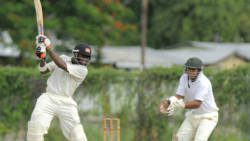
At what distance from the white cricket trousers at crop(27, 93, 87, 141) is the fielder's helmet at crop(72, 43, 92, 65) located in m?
0.59

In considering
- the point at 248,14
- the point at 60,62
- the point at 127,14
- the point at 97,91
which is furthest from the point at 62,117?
the point at 248,14

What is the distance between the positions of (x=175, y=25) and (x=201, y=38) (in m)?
1.76

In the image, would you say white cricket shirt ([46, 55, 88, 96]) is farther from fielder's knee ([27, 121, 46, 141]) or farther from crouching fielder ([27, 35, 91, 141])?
fielder's knee ([27, 121, 46, 141])

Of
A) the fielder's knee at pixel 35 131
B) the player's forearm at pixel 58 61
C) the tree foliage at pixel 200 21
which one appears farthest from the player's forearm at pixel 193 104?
the tree foliage at pixel 200 21

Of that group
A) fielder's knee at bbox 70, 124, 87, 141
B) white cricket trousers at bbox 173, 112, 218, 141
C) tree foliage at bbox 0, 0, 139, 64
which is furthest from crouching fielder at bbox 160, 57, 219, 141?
tree foliage at bbox 0, 0, 139, 64

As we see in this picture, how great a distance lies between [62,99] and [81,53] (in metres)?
0.75

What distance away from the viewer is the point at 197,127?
12.1m

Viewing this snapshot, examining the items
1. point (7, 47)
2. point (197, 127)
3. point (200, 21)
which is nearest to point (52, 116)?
point (197, 127)

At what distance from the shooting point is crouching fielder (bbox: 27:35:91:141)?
37.9 ft

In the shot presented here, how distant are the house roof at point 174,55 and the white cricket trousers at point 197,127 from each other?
70.0 feet

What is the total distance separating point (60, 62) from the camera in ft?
37.1

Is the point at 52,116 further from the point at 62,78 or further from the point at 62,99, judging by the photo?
the point at 62,78

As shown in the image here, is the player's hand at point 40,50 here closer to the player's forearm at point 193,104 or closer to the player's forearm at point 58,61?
the player's forearm at point 58,61

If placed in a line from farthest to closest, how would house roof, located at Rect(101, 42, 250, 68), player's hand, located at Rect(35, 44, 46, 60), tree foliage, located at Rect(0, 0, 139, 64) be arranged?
1. house roof, located at Rect(101, 42, 250, 68)
2. tree foliage, located at Rect(0, 0, 139, 64)
3. player's hand, located at Rect(35, 44, 46, 60)
